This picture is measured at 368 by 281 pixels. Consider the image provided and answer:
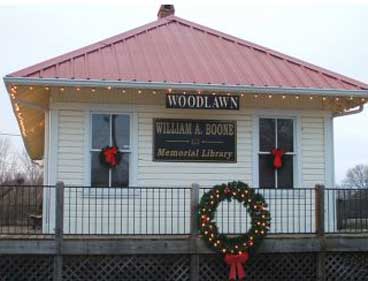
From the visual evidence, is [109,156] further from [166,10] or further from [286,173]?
[166,10]

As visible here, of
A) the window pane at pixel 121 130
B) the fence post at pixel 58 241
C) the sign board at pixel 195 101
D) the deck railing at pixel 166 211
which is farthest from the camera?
the window pane at pixel 121 130

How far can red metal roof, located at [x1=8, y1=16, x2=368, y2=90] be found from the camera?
1304 centimetres

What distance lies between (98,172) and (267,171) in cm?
358

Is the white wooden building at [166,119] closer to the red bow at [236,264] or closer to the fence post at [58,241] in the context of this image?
the fence post at [58,241]

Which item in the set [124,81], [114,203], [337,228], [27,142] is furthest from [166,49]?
[27,142]

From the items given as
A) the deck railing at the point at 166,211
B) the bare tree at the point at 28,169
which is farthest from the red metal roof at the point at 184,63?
the bare tree at the point at 28,169

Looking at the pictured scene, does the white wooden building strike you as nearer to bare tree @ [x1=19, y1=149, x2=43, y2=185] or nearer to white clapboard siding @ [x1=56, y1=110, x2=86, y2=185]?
white clapboard siding @ [x1=56, y1=110, x2=86, y2=185]

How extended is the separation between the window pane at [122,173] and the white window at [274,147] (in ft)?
9.25

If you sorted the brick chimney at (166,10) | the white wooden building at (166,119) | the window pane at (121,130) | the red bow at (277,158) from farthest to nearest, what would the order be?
the brick chimney at (166,10)
the red bow at (277,158)
the window pane at (121,130)
the white wooden building at (166,119)

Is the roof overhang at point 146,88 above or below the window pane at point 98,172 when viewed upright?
above

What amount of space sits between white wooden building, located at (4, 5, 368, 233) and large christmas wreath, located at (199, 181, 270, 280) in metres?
1.09

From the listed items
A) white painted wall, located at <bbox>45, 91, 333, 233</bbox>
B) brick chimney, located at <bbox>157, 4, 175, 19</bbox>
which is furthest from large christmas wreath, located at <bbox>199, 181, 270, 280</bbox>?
brick chimney, located at <bbox>157, 4, 175, 19</bbox>

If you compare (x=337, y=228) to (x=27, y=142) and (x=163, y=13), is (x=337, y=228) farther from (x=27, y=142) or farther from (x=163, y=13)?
(x=27, y=142)

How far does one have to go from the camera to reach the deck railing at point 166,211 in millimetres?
12578
